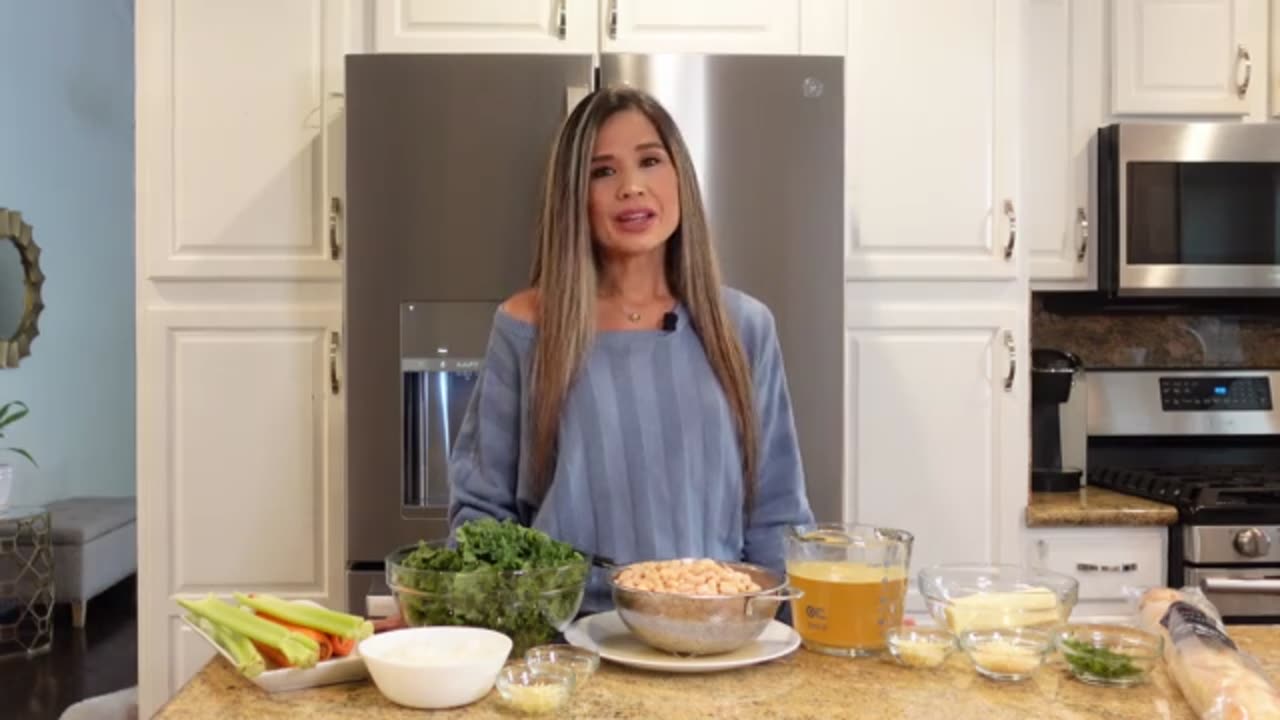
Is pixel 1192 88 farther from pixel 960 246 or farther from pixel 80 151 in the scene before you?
pixel 80 151

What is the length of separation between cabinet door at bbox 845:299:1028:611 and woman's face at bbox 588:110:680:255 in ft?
3.47

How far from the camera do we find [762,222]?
2.32 metres

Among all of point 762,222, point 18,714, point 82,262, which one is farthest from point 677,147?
point 82,262

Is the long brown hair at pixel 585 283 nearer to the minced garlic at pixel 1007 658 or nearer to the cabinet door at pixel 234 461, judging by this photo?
the minced garlic at pixel 1007 658

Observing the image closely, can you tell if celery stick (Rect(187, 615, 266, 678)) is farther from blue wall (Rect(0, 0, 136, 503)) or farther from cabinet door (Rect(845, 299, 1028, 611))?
blue wall (Rect(0, 0, 136, 503))

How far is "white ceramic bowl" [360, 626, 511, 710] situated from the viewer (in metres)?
1.06

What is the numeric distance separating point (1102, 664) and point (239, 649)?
0.84 metres

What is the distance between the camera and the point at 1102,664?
1148 mm

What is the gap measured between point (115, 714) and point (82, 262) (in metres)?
3.10

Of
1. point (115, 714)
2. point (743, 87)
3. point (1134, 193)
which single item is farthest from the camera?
point (115, 714)

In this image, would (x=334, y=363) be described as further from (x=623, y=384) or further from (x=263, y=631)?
(x=263, y=631)

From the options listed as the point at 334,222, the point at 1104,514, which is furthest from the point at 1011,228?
the point at 334,222

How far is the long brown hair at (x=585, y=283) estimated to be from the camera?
1597mm

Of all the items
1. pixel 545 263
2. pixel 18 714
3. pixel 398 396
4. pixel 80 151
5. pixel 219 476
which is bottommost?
pixel 18 714
